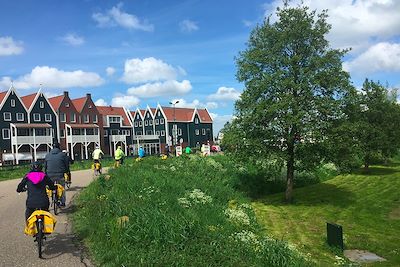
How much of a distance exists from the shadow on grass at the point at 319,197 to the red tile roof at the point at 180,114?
58503mm

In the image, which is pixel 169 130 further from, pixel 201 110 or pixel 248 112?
pixel 248 112

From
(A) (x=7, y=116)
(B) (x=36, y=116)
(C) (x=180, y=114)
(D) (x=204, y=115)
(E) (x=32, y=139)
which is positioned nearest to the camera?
(A) (x=7, y=116)

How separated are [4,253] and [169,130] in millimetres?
73701

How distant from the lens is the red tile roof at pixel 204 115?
289 ft

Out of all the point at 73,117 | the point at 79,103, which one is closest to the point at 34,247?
the point at 73,117

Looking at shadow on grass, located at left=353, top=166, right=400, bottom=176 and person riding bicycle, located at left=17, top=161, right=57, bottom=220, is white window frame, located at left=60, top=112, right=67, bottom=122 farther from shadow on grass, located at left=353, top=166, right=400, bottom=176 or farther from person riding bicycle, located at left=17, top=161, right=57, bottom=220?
person riding bicycle, located at left=17, top=161, right=57, bottom=220

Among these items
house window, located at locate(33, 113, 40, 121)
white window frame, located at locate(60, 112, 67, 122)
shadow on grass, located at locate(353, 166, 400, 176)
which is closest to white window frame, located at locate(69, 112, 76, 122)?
white window frame, located at locate(60, 112, 67, 122)

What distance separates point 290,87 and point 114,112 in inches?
2603

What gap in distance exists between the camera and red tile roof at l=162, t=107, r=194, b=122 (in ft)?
272

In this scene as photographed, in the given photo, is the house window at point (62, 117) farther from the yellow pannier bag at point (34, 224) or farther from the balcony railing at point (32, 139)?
the yellow pannier bag at point (34, 224)

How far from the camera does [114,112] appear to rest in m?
81.4

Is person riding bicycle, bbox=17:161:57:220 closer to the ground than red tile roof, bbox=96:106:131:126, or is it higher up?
closer to the ground

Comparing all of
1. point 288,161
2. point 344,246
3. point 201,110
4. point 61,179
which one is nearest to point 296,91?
point 288,161

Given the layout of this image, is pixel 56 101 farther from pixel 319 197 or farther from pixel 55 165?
pixel 55 165
